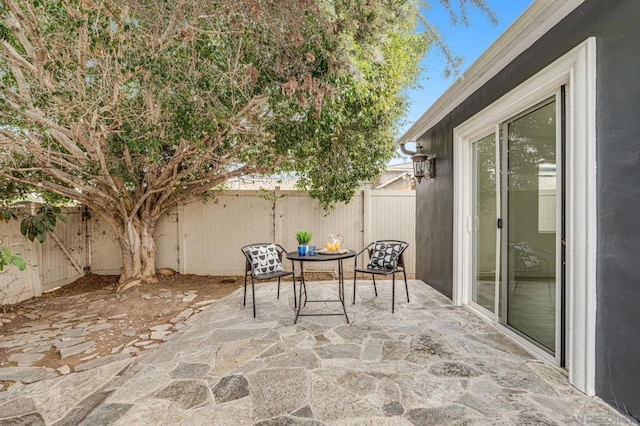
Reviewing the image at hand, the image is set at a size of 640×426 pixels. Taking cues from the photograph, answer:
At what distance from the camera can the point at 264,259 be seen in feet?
12.8

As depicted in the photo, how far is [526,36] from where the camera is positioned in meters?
2.35

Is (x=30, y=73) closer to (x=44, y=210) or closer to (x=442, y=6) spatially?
(x=44, y=210)

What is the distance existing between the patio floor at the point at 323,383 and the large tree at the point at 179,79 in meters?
2.26

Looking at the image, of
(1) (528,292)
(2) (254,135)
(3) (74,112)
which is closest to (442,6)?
(1) (528,292)

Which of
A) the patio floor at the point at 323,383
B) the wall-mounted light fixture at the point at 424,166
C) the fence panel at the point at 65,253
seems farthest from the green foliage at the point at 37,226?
the wall-mounted light fixture at the point at 424,166

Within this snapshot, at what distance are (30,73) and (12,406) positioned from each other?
9.95 feet

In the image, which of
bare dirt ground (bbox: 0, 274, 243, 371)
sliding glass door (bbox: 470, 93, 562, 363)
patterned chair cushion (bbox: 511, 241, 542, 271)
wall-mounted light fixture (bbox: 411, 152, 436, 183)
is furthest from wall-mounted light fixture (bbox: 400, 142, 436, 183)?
bare dirt ground (bbox: 0, 274, 243, 371)

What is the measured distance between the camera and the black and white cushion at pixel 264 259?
3824 millimetres

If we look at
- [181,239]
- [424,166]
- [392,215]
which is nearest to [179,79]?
[424,166]

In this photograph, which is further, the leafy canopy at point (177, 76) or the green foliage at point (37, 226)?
the green foliage at point (37, 226)

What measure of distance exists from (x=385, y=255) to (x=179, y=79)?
3056mm

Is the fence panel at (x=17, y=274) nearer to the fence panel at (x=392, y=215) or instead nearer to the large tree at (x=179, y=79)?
the large tree at (x=179, y=79)

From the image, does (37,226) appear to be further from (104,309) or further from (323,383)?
(323,383)

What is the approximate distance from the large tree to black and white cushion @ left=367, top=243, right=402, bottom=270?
169 cm
